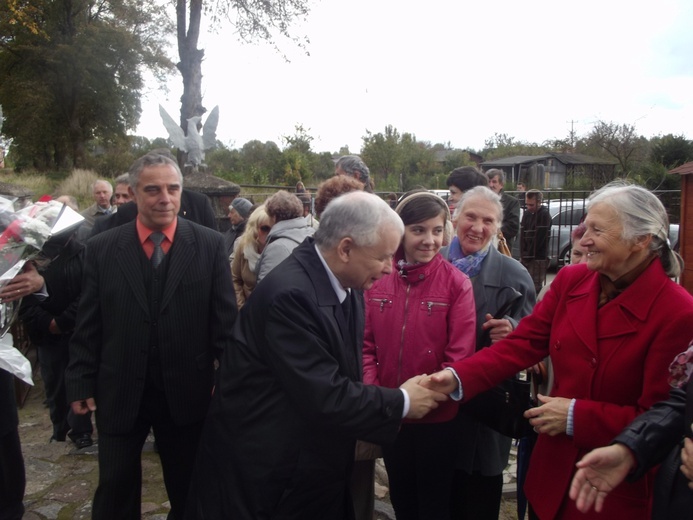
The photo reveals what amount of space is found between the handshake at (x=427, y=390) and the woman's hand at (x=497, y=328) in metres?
0.43

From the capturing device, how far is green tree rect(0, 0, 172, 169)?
23.6 metres

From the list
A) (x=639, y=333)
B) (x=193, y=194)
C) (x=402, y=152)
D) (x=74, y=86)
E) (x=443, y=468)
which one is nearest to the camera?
(x=639, y=333)

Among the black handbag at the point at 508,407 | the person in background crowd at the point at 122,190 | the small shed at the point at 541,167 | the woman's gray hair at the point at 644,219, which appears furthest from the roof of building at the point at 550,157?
the woman's gray hair at the point at 644,219

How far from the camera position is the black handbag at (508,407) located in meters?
2.56

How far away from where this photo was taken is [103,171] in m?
27.0

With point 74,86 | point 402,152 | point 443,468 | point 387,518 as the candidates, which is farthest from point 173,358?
point 402,152

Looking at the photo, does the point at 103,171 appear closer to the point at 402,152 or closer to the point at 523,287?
the point at 402,152

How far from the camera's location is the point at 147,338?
2748mm

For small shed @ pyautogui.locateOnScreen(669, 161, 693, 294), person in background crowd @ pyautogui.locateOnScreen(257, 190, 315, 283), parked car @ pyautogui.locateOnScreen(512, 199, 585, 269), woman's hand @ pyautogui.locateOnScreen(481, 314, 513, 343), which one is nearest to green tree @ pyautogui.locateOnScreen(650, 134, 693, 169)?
parked car @ pyautogui.locateOnScreen(512, 199, 585, 269)

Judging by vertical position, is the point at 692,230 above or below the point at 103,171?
below

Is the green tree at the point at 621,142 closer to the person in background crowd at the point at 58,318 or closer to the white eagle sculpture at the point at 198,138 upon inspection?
the white eagle sculpture at the point at 198,138

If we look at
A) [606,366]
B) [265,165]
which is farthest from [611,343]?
[265,165]

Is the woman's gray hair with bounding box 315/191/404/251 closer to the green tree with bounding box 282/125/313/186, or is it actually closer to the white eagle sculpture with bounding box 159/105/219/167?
the white eagle sculpture with bounding box 159/105/219/167

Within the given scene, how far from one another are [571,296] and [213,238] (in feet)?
5.89
